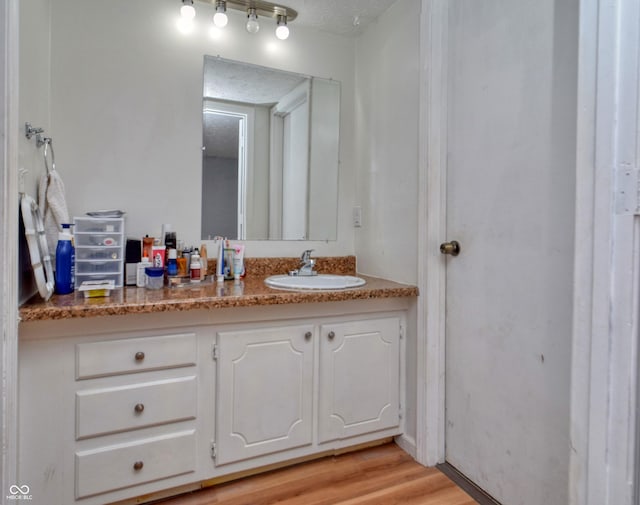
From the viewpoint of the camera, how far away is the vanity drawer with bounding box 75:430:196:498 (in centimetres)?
129

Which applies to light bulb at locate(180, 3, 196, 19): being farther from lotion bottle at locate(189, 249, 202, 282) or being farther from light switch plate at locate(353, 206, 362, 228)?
light switch plate at locate(353, 206, 362, 228)

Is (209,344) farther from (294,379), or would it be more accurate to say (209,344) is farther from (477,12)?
(477,12)

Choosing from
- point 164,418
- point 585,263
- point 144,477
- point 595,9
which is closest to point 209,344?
point 164,418

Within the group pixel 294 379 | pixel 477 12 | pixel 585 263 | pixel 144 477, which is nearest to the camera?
pixel 585 263

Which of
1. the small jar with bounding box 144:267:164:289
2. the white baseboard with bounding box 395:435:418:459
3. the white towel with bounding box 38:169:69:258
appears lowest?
the white baseboard with bounding box 395:435:418:459

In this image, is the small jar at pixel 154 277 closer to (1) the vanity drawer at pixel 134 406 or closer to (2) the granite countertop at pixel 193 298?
(2) the granite countertop at pixel 193 298

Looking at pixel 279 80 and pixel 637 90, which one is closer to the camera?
pixel 637 90

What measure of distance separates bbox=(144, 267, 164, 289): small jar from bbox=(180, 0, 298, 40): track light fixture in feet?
3.92

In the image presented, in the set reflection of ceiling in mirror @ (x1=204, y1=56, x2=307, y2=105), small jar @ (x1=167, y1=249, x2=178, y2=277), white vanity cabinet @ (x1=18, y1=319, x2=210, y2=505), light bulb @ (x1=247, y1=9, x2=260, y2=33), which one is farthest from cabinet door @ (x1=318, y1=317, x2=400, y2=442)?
light bulb @ (x1=247, y1=9, x2=260, y2=33)

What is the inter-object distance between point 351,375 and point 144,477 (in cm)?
87

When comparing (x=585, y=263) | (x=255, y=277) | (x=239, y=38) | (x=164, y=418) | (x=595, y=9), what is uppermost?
(x=239, y=38)

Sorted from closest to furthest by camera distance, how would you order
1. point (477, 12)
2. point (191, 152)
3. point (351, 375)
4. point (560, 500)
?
point (560, 500)
point (477, 12)
point (351, 375)
point (191, 152)

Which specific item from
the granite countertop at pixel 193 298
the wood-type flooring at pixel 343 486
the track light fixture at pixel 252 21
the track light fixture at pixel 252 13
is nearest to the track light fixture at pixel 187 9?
the track light fixture at pixel 252 13

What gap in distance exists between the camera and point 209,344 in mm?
1450
